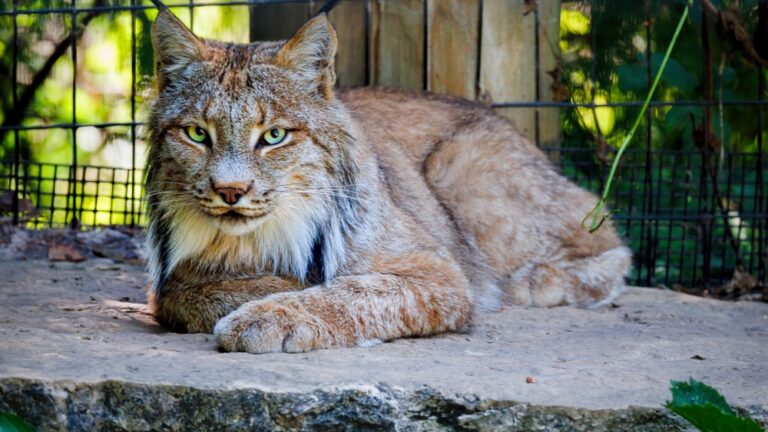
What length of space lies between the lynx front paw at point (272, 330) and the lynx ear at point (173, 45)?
107 cm

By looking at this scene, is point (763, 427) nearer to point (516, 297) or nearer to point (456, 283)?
point (456, 283)

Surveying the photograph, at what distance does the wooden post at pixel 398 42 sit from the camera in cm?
606

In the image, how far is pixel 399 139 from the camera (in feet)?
18.4

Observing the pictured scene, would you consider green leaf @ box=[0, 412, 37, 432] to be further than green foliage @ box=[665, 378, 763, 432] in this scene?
Yes

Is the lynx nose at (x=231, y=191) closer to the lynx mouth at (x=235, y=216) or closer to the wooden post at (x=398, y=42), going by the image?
the lynx mouth at (x=235, y=216)

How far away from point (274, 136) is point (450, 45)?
6.98 ft

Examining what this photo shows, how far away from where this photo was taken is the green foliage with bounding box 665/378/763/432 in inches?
107

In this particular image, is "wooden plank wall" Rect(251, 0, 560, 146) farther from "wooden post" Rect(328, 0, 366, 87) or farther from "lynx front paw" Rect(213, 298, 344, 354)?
"lynx front paw" Rect(213, 298, 344, 354)

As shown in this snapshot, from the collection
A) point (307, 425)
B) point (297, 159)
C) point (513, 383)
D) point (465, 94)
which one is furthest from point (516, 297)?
point (307, 425)

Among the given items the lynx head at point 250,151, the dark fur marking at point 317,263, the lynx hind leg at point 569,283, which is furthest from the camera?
the lynx hind leg at point 569,283

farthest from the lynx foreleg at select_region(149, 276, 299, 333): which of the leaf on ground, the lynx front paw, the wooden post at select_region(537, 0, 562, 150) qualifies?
the wooden post at select_region(537, 0, 562, 150)

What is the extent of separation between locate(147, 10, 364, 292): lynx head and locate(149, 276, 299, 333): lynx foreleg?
11 centimetres

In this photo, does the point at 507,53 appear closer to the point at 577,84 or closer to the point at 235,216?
the point at 577,84

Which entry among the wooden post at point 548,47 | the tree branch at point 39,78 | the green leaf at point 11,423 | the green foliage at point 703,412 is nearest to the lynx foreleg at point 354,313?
the green leaf at point 11,423
